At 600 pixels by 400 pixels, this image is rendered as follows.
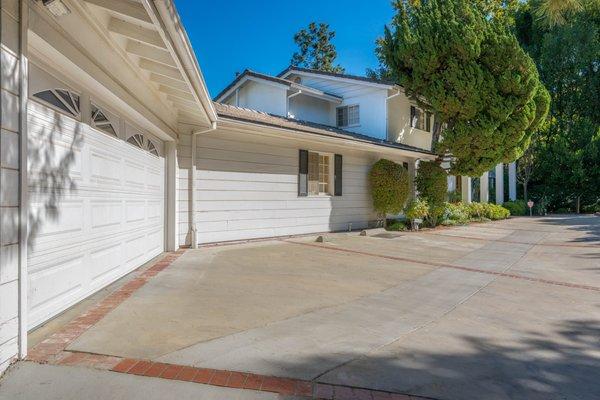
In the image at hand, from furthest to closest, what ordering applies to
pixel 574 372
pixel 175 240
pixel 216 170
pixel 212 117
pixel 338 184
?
1. pixel 338 184
2. pixel 216 170
3. pixel 175 240
4. pixel 212 117
5. pixel 574 372

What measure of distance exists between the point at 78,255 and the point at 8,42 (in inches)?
93.1

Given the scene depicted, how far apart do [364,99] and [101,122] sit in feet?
41.8

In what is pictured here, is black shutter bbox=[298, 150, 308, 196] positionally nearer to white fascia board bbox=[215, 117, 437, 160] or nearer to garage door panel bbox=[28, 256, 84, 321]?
white fascia board bbox=[215, 117, 437, 160]

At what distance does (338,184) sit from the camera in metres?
12.6

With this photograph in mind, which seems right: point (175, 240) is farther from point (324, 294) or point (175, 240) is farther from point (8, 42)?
point (8, 42)

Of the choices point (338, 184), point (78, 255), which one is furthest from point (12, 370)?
point (338, 184)

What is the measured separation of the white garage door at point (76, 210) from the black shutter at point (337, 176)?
699 cm

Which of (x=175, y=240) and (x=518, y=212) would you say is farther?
Answer: (x=518, y=212)

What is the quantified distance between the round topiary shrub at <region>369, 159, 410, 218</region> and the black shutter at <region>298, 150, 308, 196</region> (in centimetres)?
319

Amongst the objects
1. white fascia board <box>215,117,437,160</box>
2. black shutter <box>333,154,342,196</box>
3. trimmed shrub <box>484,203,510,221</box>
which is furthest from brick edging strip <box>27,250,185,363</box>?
trimmed shrub <box>484,203,510,221</box>

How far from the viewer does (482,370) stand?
10.3 ft

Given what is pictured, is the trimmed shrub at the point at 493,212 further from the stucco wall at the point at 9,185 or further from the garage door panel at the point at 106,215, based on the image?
the stucco wall at the point at 9,185

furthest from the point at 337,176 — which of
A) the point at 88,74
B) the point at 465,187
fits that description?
the point at 465,187

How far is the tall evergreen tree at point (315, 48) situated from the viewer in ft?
114
